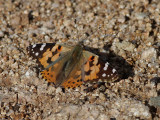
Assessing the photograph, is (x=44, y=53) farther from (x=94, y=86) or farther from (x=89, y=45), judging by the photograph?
(x=94, y=86)

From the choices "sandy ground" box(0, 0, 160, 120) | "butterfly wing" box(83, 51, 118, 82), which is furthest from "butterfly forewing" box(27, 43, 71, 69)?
"butterfly wing" box(83, 51, 118, 82)

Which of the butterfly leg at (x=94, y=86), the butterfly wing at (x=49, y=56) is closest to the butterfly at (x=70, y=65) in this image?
the butterfly wing at (x=49, y=56)

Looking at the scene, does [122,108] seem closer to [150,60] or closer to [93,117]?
[93,117]

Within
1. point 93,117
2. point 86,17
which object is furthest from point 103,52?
point 93,117

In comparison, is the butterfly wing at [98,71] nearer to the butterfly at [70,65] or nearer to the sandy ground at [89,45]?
the butterfly at [70,65]

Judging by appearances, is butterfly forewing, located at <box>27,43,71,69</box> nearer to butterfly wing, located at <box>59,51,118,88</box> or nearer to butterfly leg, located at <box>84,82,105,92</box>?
butterfly wing, located at <box>59,51,118,88</box>

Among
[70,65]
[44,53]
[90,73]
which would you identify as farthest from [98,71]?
[44,53]
